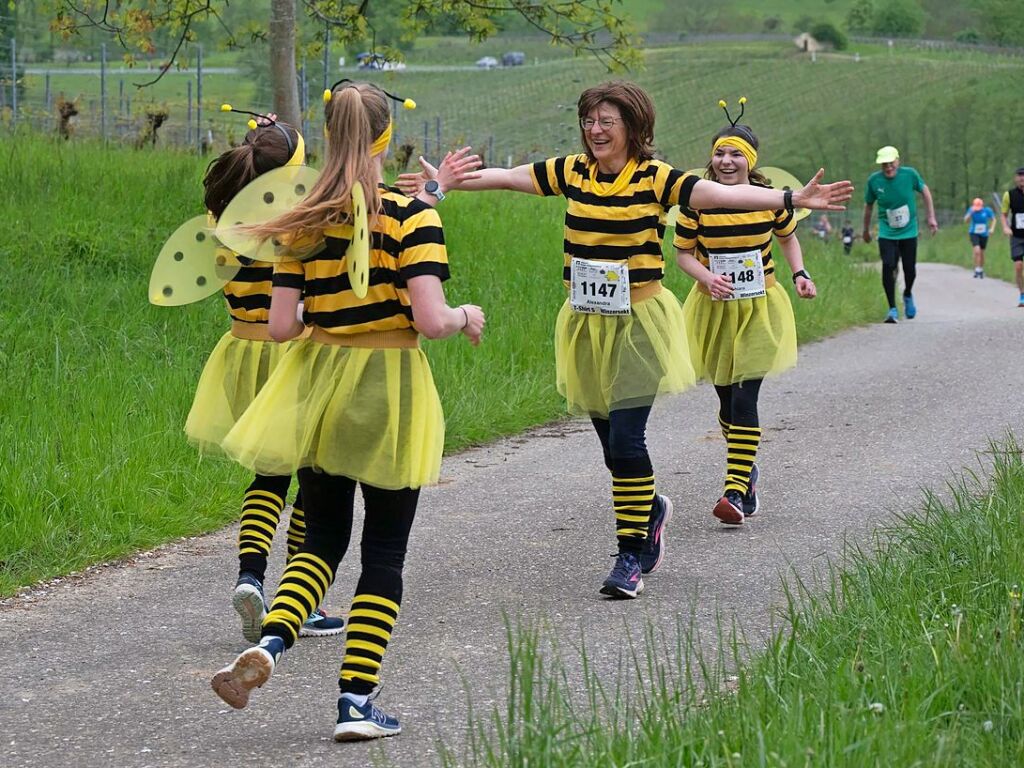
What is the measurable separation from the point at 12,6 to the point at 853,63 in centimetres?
9303

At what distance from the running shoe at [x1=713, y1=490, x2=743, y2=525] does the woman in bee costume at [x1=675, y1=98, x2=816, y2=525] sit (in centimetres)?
13

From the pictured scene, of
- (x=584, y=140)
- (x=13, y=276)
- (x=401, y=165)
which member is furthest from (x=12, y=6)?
(x=584, y=140)

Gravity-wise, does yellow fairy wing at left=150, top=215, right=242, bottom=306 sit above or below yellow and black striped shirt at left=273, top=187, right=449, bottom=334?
below

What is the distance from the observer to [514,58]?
110 m

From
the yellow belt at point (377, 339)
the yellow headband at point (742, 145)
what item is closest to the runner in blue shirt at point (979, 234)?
the yellow headband at point (742, 145)

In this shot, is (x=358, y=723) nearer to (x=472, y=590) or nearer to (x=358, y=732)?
(x=358, y=732)

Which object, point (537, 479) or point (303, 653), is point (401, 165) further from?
point (303, 653)

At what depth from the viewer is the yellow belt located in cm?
468

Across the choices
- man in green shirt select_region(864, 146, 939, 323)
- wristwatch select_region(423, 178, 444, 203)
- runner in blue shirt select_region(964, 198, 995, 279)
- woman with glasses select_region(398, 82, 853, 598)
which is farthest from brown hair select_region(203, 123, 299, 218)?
runner in blue shirt select_region(964, 198, 995, 279)

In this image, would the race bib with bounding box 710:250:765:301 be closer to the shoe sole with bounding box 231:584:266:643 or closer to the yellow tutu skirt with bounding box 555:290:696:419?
the yellow tutu skirt with bounding box 555:290:696:419

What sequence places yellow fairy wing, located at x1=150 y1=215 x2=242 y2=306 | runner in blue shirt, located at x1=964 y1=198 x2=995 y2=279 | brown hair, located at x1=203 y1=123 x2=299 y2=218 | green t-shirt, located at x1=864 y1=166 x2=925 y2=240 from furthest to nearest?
runner in blue shirt, located at x1=964 y1=198 x2=995 y2=279 → green t-shirt, located at x1=864 y1=166 x2=925 y2=240 → yellow fairy wing, located at x1=150 y1=215 x2=242 y2=306 → brown hair, located at x1=203 y1=123 x2=299 y2=218

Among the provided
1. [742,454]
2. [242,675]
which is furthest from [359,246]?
[742,454]

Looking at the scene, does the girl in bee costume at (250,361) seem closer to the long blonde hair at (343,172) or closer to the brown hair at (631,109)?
the long blonde hair at (343,172)

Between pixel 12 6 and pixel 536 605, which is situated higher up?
pixel 12 6
